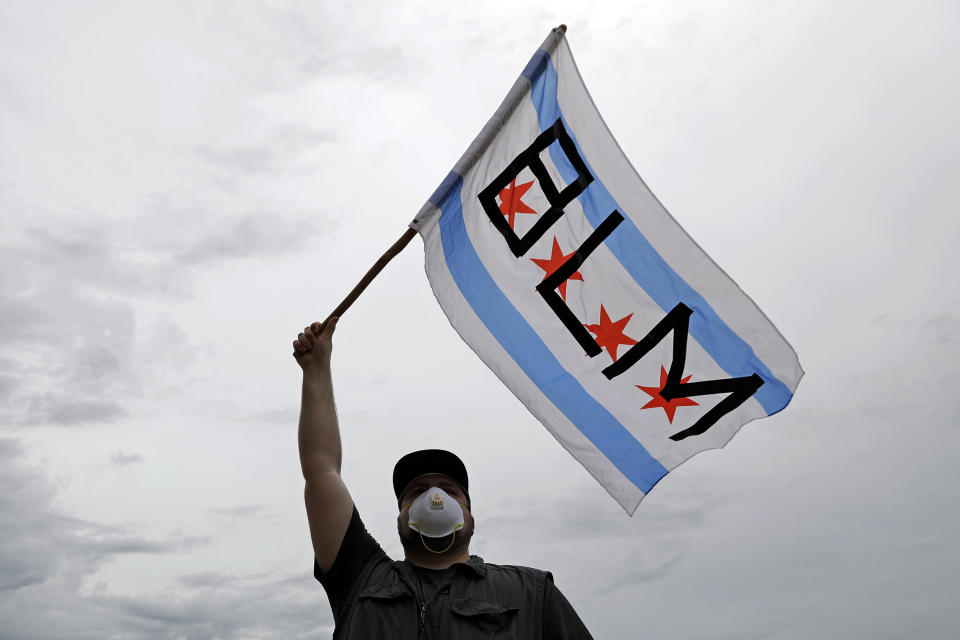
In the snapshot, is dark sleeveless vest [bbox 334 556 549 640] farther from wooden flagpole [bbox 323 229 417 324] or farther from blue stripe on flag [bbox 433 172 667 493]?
wooden flagpole [bbox 323 229 417 324]

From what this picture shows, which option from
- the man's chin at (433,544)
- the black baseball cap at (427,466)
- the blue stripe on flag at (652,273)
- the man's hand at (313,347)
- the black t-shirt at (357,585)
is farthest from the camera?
the man's hand at (313,347)

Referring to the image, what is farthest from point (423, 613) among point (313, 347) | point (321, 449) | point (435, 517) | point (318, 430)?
point (313, 347)

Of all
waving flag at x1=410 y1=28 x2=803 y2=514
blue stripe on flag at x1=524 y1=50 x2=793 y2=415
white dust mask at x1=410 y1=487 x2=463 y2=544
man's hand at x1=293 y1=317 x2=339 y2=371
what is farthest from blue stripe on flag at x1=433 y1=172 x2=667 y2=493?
white dust mask at x1=410 y1=487 x2=463 y2=544

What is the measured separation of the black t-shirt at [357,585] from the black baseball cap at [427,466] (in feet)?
1.52

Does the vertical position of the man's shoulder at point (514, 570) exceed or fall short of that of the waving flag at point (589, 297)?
it falls short

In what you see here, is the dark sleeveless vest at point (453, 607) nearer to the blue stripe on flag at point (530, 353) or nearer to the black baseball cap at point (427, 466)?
the black baseball cap at point (427, 466)

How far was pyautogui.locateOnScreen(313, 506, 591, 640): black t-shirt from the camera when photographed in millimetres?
4496

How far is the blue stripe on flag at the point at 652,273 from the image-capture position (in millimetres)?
5458

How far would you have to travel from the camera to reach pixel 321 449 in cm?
505

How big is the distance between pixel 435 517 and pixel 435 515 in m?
0.01

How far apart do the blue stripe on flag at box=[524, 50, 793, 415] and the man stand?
191 centimetres

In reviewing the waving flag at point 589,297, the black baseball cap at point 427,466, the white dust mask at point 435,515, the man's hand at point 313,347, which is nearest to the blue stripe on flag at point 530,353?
the waving flag at point 589,297

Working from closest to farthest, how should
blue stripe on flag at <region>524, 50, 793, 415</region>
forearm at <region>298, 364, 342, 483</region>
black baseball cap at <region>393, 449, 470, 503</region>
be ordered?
forearm at <region>298, 364, 342, 483</region> < black baseball cap at <region>393, 449, 470, 503</region> < blue stripe on flag at <region>524, 50, 793, 415</region>

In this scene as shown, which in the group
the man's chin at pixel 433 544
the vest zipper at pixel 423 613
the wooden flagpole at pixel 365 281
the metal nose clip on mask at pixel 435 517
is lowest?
the vest zipper at pixel 423 613
